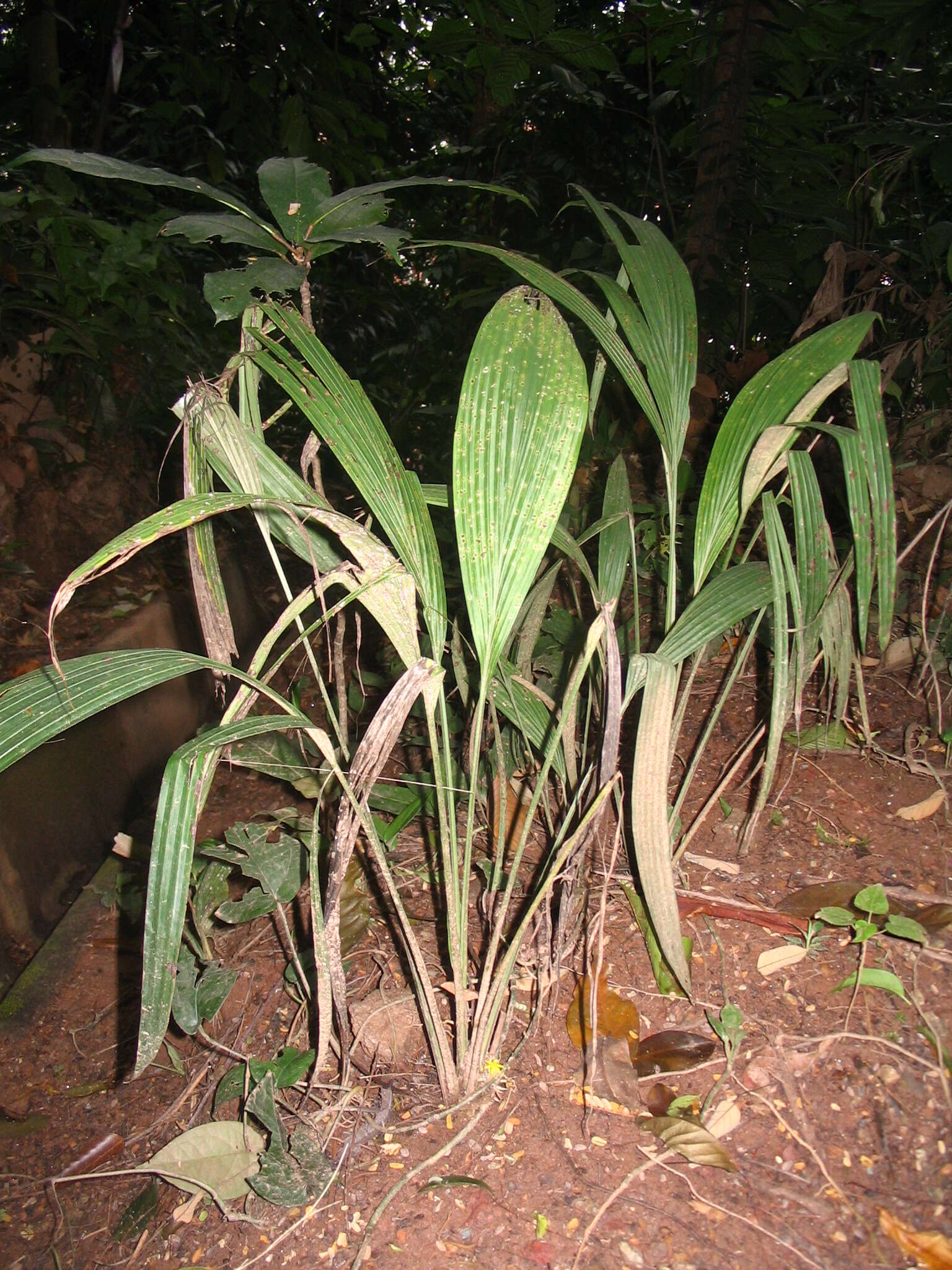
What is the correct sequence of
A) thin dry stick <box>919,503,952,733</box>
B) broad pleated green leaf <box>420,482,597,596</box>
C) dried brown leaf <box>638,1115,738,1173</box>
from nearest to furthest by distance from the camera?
dried brown leaf <box>638,1115,738,1173</box>, broad pleated green leaf <box>420,482,597,596</box>, thin dry stick <box>919,503,952,733</box>

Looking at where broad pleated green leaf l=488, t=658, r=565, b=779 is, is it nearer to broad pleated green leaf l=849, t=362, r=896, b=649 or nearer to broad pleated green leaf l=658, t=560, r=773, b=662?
broad pleated green leaf l=658, t=560, r=773, b=662

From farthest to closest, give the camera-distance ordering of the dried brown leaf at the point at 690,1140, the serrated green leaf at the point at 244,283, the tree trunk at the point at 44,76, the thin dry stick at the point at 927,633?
the tree trunk at the point at 44,76 < the thin dry stick at the point at 927,633 < the dried brown leaf at the point at 690,1140 < the serrated green leaf at the point at 244,283

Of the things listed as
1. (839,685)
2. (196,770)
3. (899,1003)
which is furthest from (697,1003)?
(196,770)

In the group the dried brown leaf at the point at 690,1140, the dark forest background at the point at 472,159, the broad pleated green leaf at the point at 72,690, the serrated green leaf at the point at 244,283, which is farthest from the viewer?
the dark forest background at the point at 472,159

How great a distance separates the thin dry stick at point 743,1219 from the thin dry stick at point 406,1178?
0.20 metres

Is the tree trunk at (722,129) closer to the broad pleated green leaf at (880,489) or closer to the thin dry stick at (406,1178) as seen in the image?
the broad pleated green leaf at (880,489)

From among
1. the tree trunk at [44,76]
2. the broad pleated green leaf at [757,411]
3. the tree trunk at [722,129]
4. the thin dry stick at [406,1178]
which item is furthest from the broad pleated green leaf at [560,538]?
the tree trunk at [44,76]

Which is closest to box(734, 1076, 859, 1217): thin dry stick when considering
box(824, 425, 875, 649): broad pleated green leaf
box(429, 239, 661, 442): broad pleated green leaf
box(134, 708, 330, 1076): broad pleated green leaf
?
box(824, 425, 875, 649): broad pleated green leaf

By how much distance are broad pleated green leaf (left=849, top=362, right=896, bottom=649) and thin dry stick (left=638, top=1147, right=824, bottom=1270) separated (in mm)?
543

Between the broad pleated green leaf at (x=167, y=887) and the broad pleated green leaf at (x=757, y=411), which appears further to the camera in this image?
the broad pleated green leaf at (x=757, y=411)

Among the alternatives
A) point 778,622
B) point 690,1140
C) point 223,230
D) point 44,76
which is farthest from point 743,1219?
point 44,76

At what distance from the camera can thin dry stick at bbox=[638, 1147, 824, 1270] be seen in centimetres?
72

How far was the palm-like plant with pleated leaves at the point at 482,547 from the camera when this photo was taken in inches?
24.5

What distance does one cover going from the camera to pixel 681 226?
2084 millimetres
